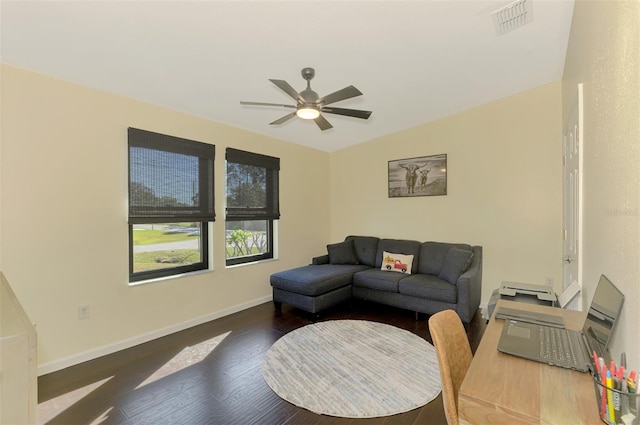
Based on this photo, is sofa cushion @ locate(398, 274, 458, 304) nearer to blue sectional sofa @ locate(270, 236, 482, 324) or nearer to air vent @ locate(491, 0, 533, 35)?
blue sectional sofa @ locate(270, 236, 482, 324)

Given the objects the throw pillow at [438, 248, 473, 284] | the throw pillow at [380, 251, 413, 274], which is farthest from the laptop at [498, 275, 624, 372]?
the throw pillow at [380, 251, 413, 274]

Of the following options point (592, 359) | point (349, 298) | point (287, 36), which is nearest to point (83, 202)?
point (287, 36)

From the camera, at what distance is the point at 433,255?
4.14 metres

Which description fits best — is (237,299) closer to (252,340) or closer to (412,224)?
(252,340)

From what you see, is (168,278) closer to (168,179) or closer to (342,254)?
(168,179)

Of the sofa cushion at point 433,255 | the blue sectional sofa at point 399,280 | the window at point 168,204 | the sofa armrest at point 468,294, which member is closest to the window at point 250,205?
the window at point 168,204

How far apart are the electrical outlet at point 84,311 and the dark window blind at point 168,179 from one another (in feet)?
2.76

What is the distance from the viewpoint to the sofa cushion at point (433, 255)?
4.05 meters

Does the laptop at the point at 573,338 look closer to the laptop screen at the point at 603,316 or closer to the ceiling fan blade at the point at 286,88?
the laptop screen at the point at 603,316

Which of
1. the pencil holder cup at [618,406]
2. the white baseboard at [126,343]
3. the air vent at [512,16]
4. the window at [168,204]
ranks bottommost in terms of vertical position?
the white baseboard at [126,343]

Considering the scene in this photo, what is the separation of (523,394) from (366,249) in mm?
3885

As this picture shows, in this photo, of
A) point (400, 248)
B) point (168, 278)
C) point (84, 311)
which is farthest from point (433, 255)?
point (84, 311)

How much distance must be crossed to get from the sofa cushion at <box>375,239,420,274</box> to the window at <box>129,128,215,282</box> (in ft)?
8.21

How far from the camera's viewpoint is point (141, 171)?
307 cm
